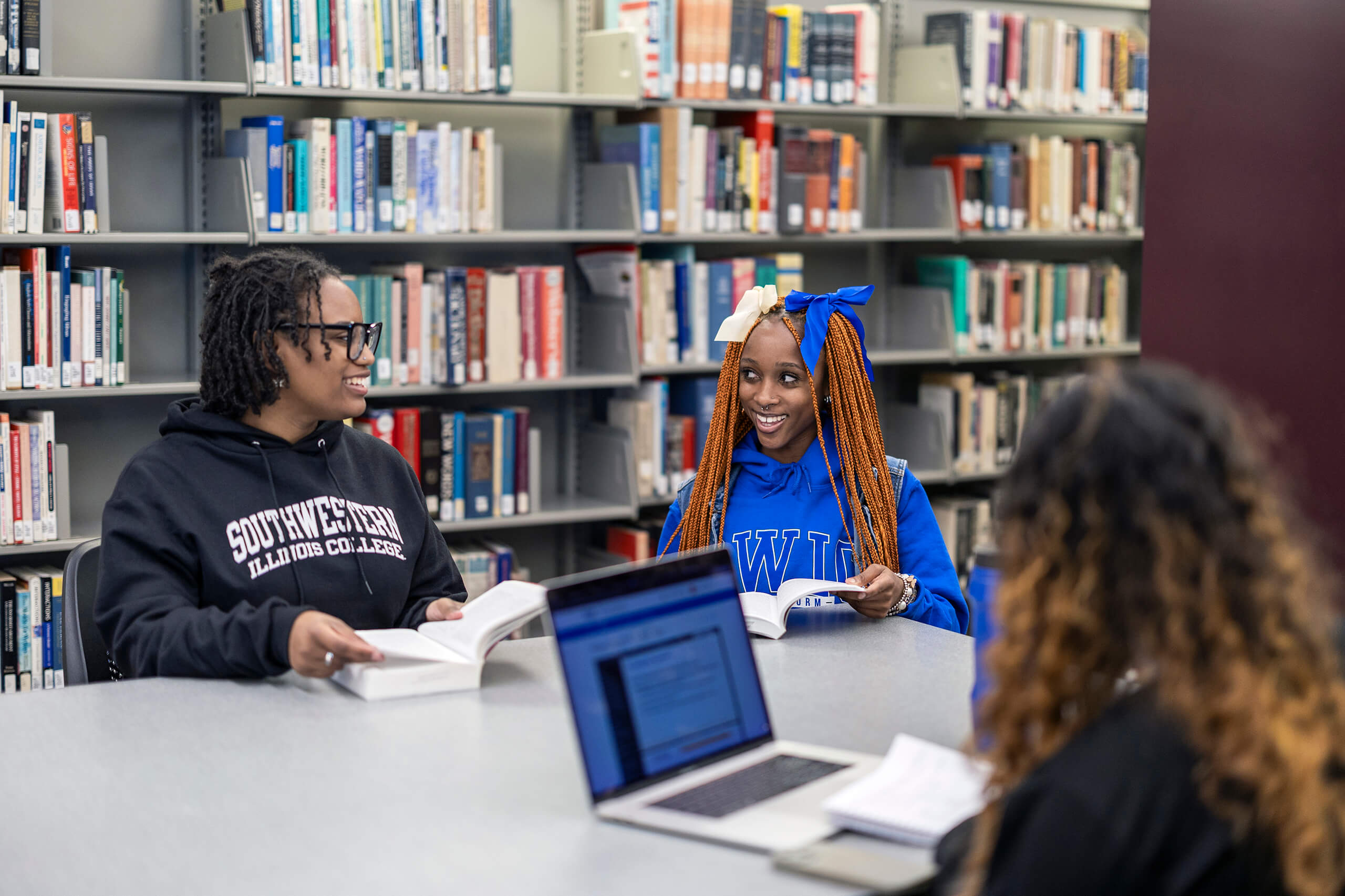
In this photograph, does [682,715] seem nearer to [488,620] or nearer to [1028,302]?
[488,620]

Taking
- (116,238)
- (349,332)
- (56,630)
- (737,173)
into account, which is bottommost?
(56,630)

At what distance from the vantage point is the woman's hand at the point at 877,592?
2.04 m

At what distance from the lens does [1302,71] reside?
283 cm

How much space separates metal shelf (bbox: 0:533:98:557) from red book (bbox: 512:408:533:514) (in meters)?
1.09

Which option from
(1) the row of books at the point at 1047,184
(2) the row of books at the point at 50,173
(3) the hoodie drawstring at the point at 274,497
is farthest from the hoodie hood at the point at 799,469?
(1) the row of books at the point at 1047,184

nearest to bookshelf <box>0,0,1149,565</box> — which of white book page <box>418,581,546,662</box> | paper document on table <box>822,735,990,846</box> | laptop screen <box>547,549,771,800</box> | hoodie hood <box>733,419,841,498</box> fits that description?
hoodie hood <box>733,419,841,498</box>

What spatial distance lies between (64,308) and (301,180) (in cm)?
63

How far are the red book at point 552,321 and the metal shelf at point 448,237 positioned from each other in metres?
0.10

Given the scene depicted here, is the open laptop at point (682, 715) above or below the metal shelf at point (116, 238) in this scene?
below

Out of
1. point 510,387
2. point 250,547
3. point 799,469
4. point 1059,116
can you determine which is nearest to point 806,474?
point 799,469

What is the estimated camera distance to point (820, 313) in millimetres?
2305

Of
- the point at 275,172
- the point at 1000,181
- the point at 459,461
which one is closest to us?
the point at 275,172

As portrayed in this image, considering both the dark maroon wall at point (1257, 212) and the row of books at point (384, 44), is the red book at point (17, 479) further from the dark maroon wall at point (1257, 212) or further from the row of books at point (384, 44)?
the dark maroon wall at point (1257, 212)

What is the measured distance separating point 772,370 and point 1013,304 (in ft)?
7.92
